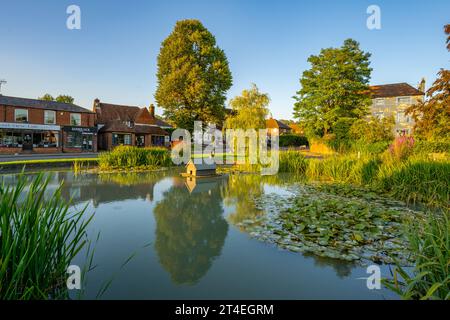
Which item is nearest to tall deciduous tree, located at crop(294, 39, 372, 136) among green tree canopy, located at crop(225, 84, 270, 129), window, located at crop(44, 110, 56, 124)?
green tree canopy, located at crop(225, 84, 270, 129)

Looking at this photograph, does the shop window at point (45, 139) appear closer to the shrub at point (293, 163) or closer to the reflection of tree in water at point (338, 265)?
the shrub at point (293, 163)

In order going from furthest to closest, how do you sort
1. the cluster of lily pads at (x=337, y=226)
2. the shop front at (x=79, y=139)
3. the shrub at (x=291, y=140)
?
the shrub at (x=291, y=140), the shop front at (x=79, y=139), the cluster of lily pads at (x=337, y=226)

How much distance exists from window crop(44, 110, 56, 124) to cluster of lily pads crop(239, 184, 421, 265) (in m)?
29.0

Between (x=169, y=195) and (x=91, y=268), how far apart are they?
17.2ft

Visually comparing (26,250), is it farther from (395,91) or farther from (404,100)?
(395,91)

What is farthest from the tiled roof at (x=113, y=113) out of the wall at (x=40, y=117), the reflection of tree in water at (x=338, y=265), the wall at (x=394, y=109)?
the wall at (x=394, y=109)

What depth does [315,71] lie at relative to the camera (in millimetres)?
30156

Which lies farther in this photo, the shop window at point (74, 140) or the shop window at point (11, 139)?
the shop window at point (74, 140)

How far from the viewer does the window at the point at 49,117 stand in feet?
92.4

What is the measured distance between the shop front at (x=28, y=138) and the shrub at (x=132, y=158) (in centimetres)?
1619

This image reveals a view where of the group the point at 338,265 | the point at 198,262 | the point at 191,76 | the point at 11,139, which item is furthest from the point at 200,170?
the point at 11,139

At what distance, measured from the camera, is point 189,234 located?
5.28 meters

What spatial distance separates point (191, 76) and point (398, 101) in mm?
31014

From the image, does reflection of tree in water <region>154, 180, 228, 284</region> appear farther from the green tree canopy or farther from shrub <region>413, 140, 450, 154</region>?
shrub <region>413, 140, 450, 154</region>
